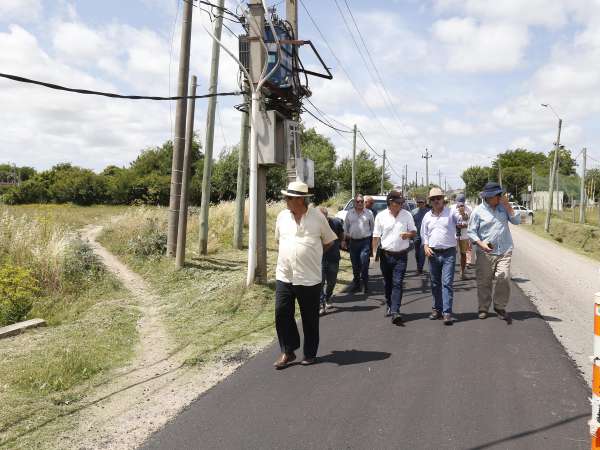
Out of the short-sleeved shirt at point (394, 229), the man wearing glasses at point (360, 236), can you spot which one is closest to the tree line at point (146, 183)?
the man wearing glasses at point (360, 236)

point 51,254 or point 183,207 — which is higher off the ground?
point 183,207

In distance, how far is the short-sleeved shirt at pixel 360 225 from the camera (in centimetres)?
925

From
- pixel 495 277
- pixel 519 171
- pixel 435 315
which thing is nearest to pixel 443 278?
pixel 435 315

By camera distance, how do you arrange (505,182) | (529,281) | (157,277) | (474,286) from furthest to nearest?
(505,182), (157,277), (529,281), (474,286)

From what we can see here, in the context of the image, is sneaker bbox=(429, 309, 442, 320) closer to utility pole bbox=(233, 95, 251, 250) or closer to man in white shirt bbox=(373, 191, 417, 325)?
man in white shirt bbox=(373, 191, 417, 325)

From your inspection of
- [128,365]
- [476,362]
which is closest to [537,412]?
[476,362]

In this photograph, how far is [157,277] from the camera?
1151 cm

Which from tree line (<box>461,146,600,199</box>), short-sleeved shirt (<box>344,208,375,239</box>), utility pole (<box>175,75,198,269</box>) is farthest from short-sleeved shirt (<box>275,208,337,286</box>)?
tree line (<box>461,146,600,199</box>)

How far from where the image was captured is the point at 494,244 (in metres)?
6.82

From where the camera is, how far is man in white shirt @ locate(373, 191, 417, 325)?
6906mm

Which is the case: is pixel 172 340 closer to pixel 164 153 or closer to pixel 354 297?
pixel 354 297

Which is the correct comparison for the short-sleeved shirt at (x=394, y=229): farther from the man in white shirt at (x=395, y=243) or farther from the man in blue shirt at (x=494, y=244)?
the man in blue shirt at (x=494, y=244)

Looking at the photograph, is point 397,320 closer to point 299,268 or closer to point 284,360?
point 284,360

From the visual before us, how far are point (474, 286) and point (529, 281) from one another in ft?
5.01
